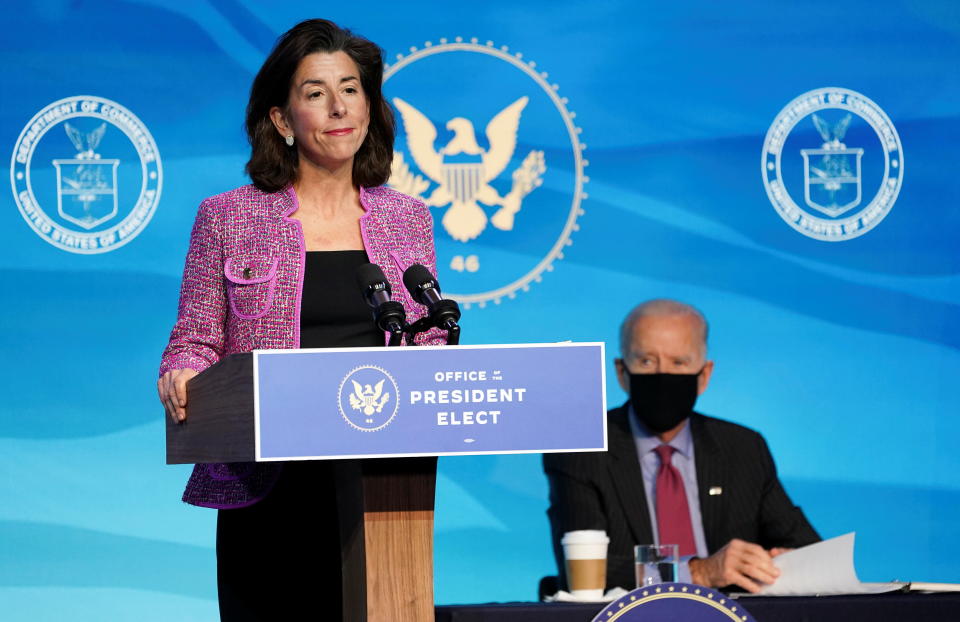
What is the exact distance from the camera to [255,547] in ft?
6.59

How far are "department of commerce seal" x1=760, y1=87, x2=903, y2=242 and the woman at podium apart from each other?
7.52 feet

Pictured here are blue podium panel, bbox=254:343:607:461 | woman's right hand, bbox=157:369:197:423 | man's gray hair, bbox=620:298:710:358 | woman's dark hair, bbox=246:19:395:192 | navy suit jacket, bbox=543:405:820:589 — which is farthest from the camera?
man's gray hair, bbox=620:298:710:358

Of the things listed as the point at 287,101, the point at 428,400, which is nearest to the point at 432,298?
the point at 428,400

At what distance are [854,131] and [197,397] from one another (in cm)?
305

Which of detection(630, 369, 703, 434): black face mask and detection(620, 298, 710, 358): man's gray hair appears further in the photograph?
detection(620, 298, 710, 358): man's gray hair

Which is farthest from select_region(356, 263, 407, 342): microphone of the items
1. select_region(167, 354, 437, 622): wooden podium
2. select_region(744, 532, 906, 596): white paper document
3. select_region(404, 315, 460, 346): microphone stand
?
select_region(744, 532, 906, 596): white paper document

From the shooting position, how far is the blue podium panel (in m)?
1.58

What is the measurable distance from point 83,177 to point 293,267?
2.17m

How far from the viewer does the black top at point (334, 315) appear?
2055mm

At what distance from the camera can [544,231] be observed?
13.6ft

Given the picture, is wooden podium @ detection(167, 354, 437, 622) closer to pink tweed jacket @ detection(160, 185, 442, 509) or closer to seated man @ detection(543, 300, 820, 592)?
pink tweed jacket @ detection(160, 185, 442, 509)

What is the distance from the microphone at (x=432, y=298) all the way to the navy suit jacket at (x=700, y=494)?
66.2 inches

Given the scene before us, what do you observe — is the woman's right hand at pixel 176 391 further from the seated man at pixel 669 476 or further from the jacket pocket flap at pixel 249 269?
the seated man at pixel 669 476

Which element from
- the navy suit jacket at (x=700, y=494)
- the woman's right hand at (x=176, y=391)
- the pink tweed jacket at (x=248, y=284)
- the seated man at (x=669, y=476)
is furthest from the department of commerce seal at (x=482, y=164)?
the woman's right hand at (x=176, y=391)
